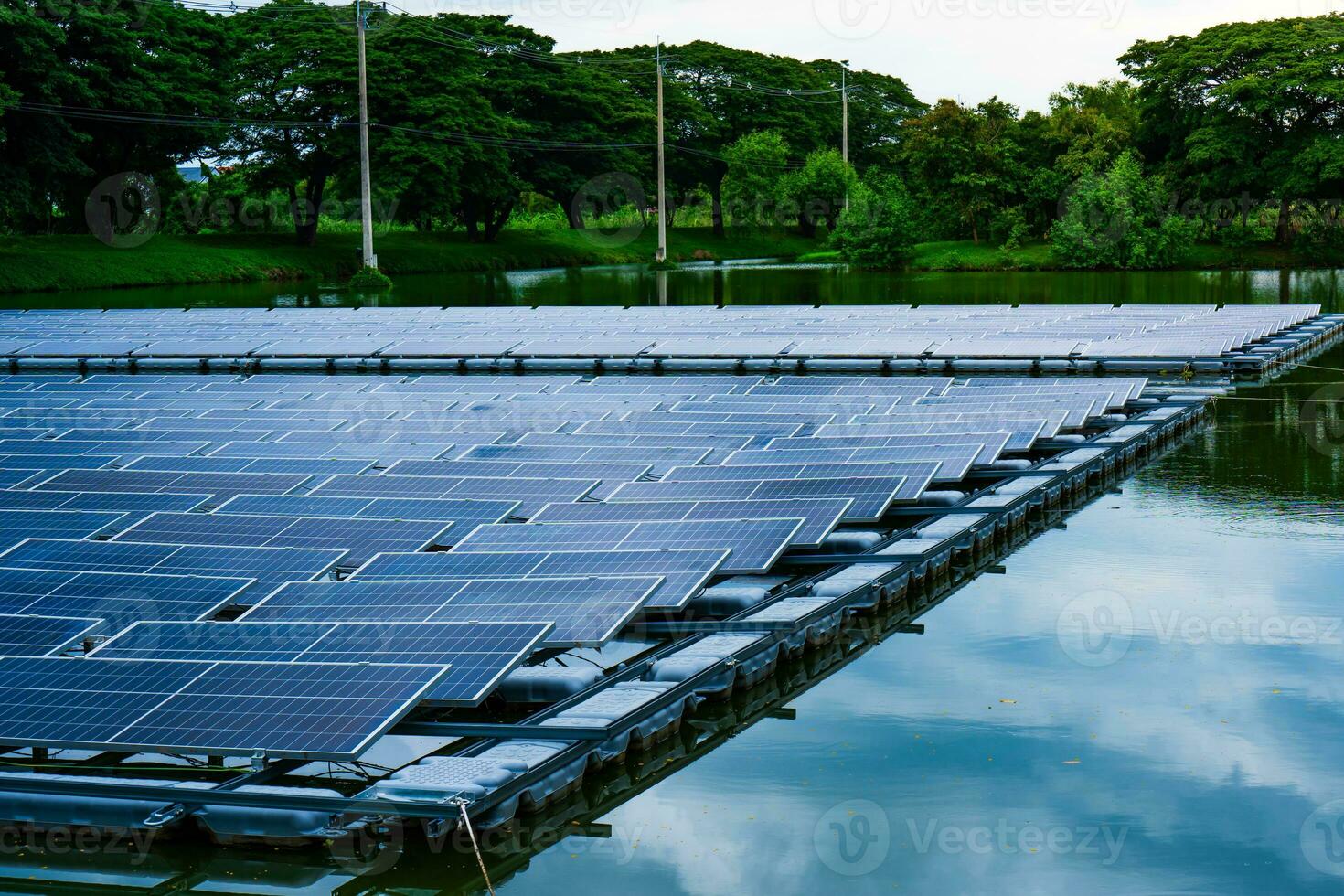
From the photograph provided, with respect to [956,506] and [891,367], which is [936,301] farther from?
[956,506]

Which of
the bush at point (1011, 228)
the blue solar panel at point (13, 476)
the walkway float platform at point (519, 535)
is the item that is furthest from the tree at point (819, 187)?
the blue solar panel at point (13, 476)

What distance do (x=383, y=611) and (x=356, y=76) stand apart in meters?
63.7

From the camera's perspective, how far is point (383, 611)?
10055mm

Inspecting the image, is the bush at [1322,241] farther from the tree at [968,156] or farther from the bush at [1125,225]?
the tree at [968,156]

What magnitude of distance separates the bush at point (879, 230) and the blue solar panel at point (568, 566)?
66.4m

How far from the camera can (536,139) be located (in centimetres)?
8369

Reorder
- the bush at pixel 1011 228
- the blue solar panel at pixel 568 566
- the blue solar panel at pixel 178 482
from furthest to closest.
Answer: the bush at pixel 1011 228, the blue solar panel at pixel 178 482, the blue solar panel at pixel 568 566

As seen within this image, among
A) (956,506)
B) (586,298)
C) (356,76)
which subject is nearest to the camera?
(956,506)

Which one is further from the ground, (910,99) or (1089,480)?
(910,99)

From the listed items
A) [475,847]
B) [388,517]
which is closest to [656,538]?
[388,517]

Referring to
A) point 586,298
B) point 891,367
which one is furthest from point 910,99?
point 891,367

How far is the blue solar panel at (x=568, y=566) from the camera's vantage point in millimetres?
10922

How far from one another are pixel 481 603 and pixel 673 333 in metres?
21.1

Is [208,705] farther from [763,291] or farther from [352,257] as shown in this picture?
[352,257]
